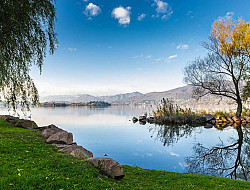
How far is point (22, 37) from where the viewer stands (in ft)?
24.0

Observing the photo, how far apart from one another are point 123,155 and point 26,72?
7363mm

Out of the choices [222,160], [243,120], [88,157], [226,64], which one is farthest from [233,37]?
[88,157]

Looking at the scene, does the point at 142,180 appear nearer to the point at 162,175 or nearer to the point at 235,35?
the point at 162,175

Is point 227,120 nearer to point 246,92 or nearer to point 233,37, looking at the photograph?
point 246,92

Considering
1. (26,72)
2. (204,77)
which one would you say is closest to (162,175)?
(26,72)

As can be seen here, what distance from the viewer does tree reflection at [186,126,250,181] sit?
24.9 ft

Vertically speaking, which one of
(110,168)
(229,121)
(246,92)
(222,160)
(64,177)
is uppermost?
(246,92)

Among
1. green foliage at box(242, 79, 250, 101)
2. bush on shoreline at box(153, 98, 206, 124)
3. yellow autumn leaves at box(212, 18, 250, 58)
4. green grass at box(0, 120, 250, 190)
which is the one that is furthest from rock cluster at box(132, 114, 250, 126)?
green grass at box(0, 120, 250, 190)

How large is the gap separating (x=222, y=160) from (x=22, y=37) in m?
12.4

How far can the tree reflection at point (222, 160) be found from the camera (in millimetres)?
7602

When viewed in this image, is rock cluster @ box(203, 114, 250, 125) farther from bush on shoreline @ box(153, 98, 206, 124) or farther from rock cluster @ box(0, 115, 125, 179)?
rock cluster @ box(0, 115, 125, 179)

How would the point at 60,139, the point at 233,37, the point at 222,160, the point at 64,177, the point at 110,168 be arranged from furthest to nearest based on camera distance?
the point at 233,37 < the point at 60,139 < the point at 222,160 < the point at 110,168 < the point at 64,177

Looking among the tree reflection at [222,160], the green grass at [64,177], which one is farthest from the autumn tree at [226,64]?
the green grass at [64,177]

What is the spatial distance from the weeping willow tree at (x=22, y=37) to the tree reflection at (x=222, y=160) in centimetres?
973
